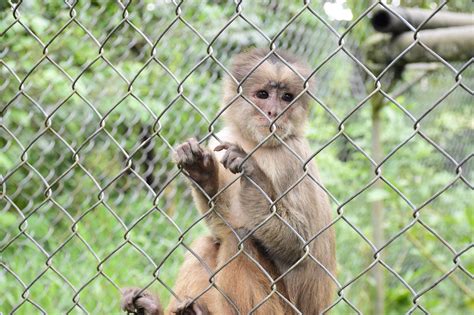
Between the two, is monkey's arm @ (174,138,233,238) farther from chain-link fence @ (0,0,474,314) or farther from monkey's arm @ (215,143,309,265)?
chain-link fence @ (0,0,474,314)

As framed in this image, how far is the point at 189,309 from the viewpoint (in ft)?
9.76

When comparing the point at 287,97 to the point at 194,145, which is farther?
the point at 287,97

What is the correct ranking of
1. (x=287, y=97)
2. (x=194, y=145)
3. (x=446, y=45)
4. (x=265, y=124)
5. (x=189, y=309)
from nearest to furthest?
(x=194, y=145)
(x=189, y=309)
(x=265, y=124)
(x=287, y=97)
(x=446, y=45)

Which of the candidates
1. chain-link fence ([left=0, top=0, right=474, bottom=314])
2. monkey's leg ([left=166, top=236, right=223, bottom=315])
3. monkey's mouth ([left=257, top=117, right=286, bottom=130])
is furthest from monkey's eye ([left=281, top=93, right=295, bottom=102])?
chain-link fence ([left=0, top=0, right=474, bottom=314])

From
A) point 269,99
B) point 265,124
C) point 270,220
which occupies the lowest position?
point 270,220

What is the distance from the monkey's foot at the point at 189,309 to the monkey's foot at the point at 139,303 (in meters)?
0.09

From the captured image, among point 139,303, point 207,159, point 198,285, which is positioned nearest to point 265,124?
point 207,159

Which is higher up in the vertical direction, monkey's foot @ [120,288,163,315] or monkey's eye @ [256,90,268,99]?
monkey's eye @ [256,90,268,99]

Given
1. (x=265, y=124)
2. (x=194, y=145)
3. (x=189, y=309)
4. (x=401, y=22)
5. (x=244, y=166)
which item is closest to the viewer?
(x=244, y=166)

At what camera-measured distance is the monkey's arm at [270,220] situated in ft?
9.16

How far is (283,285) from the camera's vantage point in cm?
311

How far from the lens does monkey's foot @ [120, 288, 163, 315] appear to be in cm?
302

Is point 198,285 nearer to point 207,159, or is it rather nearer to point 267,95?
point 207,159

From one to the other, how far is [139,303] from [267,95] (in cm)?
112
